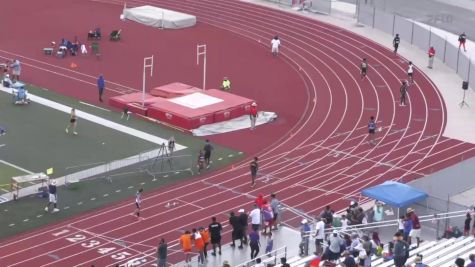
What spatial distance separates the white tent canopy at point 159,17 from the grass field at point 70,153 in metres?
13.9

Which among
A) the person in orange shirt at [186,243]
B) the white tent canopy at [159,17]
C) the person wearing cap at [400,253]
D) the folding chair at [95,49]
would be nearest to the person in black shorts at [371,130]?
the person in orange shirt at [186,243]

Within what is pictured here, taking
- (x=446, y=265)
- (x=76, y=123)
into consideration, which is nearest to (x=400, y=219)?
(x=446, y=265)

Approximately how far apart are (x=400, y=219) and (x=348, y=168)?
9.27 metres

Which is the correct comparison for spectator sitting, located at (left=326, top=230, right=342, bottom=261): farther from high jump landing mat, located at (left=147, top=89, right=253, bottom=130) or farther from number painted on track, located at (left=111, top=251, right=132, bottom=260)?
high jump landing mat, located at (left=147, top=89, right=253, bottom=130)

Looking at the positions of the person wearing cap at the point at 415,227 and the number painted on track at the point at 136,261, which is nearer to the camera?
the person wearing cap at the point at 415,227

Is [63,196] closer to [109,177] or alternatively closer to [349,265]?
[109,177]

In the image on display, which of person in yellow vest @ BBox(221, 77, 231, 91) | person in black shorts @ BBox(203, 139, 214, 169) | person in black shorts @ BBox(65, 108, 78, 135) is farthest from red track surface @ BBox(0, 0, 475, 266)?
person in black shorts @ BBox(65, 108, 78, 135)

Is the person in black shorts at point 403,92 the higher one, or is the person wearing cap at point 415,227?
the person wearing cap at point 415,227

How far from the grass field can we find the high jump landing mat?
1.98ft

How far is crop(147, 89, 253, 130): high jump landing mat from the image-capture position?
49.8m

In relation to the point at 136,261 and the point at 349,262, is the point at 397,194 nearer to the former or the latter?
the point at 349,262

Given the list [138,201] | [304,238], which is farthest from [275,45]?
[304,238]

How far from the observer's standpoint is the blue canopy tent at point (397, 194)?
123 feet

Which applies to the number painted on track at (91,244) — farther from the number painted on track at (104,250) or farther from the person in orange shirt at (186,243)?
the person in orange shirt at (186,243)
